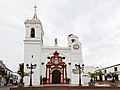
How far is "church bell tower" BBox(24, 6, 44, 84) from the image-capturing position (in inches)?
1400

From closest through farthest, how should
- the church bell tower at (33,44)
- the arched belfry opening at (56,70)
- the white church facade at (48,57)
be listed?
the church bell tower at (33,44) → the white church facade at (48,57) → the arched belfry opening at (56,70)

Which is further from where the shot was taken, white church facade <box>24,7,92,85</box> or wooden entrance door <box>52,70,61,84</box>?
wooden entrance door <box>52,70,61,84</box>

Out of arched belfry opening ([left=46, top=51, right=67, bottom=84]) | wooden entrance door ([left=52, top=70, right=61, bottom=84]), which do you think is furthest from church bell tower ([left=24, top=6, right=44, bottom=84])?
wooden entrance door ([left=52, top=70, right=61, bottom=84])

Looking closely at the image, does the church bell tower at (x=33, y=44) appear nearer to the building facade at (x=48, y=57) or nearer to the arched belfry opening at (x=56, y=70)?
the building facade at (x=48, y=57)

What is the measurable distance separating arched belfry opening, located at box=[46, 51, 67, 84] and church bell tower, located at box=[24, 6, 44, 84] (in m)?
2.12

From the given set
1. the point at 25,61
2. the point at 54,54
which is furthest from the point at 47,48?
the point at 25,61

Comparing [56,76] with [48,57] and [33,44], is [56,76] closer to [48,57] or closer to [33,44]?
[48,57]

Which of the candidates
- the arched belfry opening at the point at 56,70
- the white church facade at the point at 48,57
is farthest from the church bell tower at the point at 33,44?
the arched belfry opening at the point at 56,70

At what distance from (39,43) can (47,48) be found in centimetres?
253

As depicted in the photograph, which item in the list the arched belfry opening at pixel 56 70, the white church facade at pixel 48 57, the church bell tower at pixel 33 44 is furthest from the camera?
the arched belfry opening at pixel 56 70

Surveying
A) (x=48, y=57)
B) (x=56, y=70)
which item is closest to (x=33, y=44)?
(x=48, y=57)

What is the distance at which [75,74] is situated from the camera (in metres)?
37.6

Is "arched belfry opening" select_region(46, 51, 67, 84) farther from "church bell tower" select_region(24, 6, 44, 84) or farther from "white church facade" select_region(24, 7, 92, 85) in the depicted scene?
"church bell tower" select_region(24, 6, 44, 84)

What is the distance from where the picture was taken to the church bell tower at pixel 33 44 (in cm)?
3556
